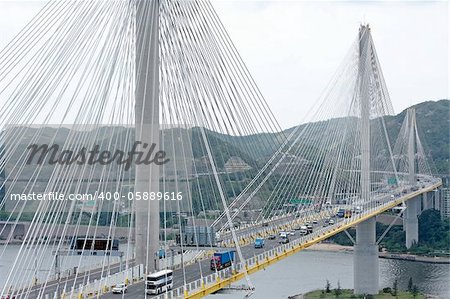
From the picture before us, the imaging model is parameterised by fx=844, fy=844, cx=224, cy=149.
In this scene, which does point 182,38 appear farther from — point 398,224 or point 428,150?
point 428,150

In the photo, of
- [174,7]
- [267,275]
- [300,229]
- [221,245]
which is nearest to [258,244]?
[221,245]

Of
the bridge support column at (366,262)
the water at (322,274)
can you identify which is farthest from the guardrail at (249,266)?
the water at (322,274)

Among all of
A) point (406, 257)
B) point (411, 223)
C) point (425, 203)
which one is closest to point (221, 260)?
point (406, 257)

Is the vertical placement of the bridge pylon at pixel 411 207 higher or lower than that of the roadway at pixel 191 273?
higher

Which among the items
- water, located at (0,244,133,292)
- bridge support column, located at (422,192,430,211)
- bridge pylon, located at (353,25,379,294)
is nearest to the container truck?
water, located at (0,244,133,292)

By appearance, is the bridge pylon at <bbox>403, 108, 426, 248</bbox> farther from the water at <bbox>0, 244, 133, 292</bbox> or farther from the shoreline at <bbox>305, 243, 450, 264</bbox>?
the water at <bbox>0, 244, 133, 292</bbox>

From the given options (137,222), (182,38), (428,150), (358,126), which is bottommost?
(137,222)

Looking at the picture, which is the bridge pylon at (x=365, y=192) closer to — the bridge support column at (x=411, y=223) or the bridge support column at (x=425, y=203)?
the bridge support column at (x=411, y=223)
